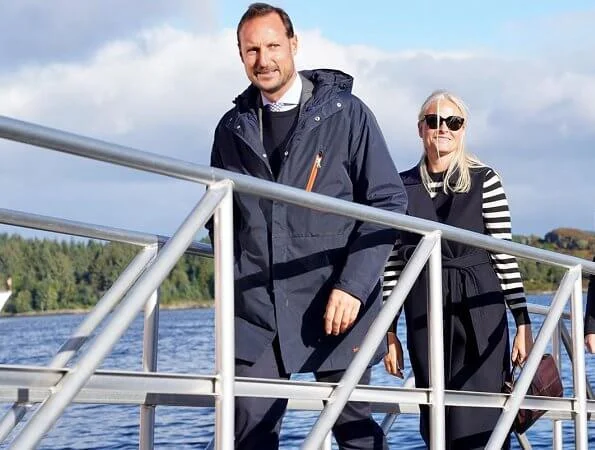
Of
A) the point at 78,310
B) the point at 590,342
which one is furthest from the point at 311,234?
the point at 78,310

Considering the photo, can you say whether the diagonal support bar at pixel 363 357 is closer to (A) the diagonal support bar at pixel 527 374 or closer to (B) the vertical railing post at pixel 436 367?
(B) the vertical railing post at pixel 436 367

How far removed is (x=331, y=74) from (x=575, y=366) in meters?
1.65

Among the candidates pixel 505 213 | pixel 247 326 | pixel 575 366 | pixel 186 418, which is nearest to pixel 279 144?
pixel 247 326

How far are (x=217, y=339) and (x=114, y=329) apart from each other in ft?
1.30

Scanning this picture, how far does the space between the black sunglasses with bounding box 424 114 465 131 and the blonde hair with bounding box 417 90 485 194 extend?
0.03 metres

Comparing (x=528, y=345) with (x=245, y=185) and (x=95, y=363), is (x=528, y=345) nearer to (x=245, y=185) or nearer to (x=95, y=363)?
(x=245, y=185)

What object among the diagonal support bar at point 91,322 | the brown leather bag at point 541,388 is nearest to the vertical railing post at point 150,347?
the diagonal support bar at point 91,322

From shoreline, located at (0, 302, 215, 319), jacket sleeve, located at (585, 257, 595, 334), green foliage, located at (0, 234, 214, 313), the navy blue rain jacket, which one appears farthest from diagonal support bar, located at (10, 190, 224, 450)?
jacket sleeve, located at (585, 257, 595, 334)

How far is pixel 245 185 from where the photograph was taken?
3021 mm

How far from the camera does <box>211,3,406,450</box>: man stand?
348 cm

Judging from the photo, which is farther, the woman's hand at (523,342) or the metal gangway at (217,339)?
the woman's hand at (523,342)

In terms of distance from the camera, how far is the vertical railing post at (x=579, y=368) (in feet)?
14.9

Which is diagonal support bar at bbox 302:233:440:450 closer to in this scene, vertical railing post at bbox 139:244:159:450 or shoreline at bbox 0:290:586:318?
shoreline at bbox 0:290:586:318

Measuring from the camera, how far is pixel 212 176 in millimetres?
2926
